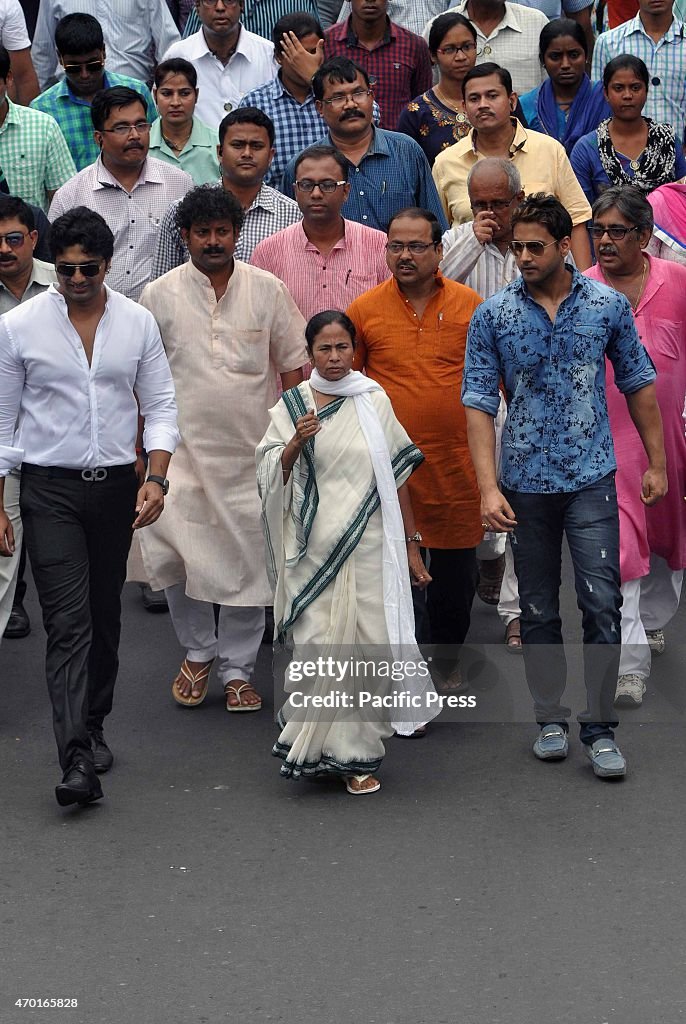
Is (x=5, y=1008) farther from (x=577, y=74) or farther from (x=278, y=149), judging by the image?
(x=577, y=74)

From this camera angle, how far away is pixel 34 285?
7637 millimetres

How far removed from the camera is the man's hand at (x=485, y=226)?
301 inches

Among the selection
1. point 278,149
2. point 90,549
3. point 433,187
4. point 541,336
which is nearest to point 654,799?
point 541,336

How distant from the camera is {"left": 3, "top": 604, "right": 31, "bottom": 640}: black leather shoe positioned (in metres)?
8.55

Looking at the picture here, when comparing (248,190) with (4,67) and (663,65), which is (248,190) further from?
(663,65)

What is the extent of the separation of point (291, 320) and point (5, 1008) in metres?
3.45

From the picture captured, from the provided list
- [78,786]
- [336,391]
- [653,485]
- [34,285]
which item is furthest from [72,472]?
[653,485]

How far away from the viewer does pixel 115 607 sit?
675 centimetres

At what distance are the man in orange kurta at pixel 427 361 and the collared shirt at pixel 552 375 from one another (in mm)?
580

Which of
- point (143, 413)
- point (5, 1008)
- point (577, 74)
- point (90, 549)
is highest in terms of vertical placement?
point (577, 74)

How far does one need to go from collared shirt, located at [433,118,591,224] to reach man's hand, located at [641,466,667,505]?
7.34ft

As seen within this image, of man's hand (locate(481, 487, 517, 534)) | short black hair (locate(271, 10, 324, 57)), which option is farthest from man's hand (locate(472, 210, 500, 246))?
short black hair (locate(271, 10, 324, 57))

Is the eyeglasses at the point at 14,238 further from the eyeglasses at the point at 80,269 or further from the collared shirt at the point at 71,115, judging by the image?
the collared shirt at the point at 71,115

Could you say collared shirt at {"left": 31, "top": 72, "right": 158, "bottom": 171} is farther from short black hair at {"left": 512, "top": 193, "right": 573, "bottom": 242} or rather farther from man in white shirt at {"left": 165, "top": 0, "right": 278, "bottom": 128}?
short black hair at {"left": 512, "top": 193, "right": 573, "bottom": 242}
